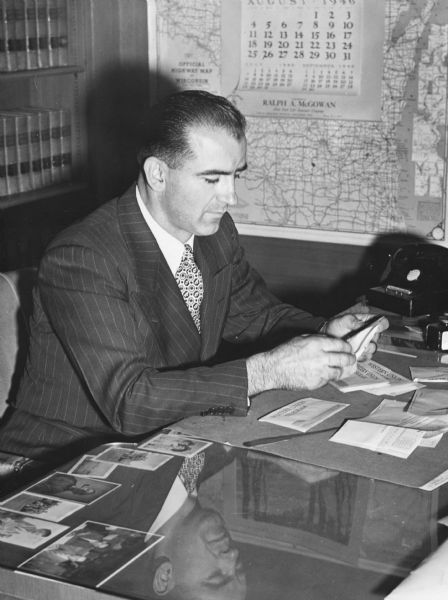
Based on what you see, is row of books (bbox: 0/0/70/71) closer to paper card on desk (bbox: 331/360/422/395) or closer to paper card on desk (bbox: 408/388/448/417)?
paper card on desk (bbox: 331/360/422/395)

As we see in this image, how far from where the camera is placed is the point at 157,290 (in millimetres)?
2281

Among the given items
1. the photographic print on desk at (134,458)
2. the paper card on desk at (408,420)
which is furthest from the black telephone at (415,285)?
the photographic print on desk at (134,458)

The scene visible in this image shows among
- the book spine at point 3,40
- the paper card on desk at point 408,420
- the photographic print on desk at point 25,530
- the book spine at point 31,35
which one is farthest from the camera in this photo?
the book spine at point 31,35

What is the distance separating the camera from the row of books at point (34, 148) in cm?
377

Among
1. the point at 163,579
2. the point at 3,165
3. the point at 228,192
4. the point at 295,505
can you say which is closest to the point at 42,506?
the point at 163,579

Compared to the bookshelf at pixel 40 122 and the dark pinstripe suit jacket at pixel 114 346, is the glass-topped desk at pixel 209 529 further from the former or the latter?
the bookshelf at pixel 40 122

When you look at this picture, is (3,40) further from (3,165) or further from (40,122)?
(3,165)

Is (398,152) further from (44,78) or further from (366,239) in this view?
(44,78)

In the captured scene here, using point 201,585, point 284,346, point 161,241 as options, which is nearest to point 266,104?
point 161,241

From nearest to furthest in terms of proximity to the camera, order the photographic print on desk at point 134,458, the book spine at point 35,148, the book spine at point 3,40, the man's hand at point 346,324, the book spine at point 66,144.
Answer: the photographic print on desk at point 134,458, the man's hand at point 346,324, the book spine at point 3,40, the book spine at point 35,148, the book spine at point 66,144

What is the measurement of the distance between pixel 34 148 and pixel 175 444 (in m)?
2.34

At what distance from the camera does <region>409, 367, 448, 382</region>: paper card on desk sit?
7.34ft

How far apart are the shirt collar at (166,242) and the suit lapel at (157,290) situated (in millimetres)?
40

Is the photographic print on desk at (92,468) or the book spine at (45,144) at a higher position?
the book spine at (45,144)
